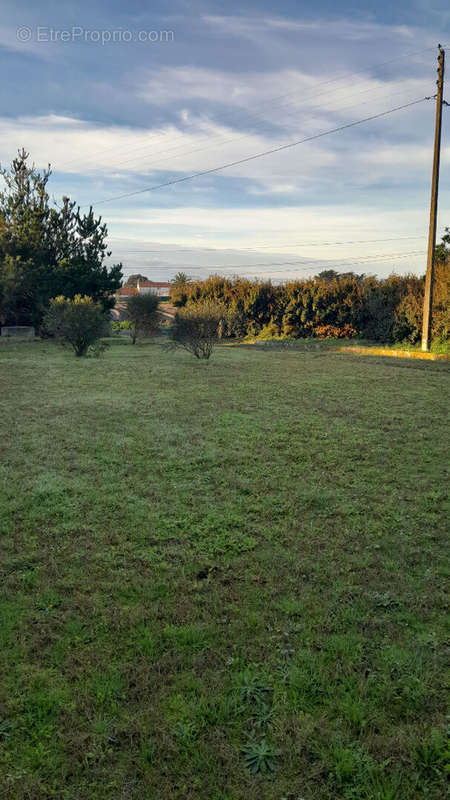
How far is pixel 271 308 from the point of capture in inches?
1040

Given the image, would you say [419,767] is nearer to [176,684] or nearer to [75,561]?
[176,684]

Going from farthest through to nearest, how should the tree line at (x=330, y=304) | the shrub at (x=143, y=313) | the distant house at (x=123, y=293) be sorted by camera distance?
the distant house at (x=123, y=293) < the shrub at (x=143, y=313) < the tree line at (x=330, y=304)

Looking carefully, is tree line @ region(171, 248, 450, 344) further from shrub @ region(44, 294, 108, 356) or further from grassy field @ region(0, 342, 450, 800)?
grassy field @ region(0, 342, 450, 800)

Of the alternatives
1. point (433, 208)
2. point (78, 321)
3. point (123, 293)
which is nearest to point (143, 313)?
point (78, 321)

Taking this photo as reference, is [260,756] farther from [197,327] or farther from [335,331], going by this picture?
[335,331]

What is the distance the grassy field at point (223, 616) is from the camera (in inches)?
80.1

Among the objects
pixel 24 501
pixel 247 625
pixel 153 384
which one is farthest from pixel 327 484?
pixel 153 384

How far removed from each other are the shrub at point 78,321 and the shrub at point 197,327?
8.91ft

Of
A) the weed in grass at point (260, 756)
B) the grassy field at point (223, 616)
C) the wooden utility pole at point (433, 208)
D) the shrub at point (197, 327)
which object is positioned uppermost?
the wooden utility pole at point (433, 208)

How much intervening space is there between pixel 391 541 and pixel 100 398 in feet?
23.2

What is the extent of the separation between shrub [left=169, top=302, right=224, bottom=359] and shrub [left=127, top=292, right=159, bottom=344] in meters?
6.70

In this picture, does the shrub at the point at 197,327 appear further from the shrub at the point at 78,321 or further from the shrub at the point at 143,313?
the shrub at the point at 143,313

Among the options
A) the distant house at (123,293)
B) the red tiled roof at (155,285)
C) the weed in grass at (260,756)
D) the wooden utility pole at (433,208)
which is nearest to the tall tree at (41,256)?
the distant house at (123,293)

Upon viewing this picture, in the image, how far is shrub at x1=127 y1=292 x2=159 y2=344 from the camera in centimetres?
2254
